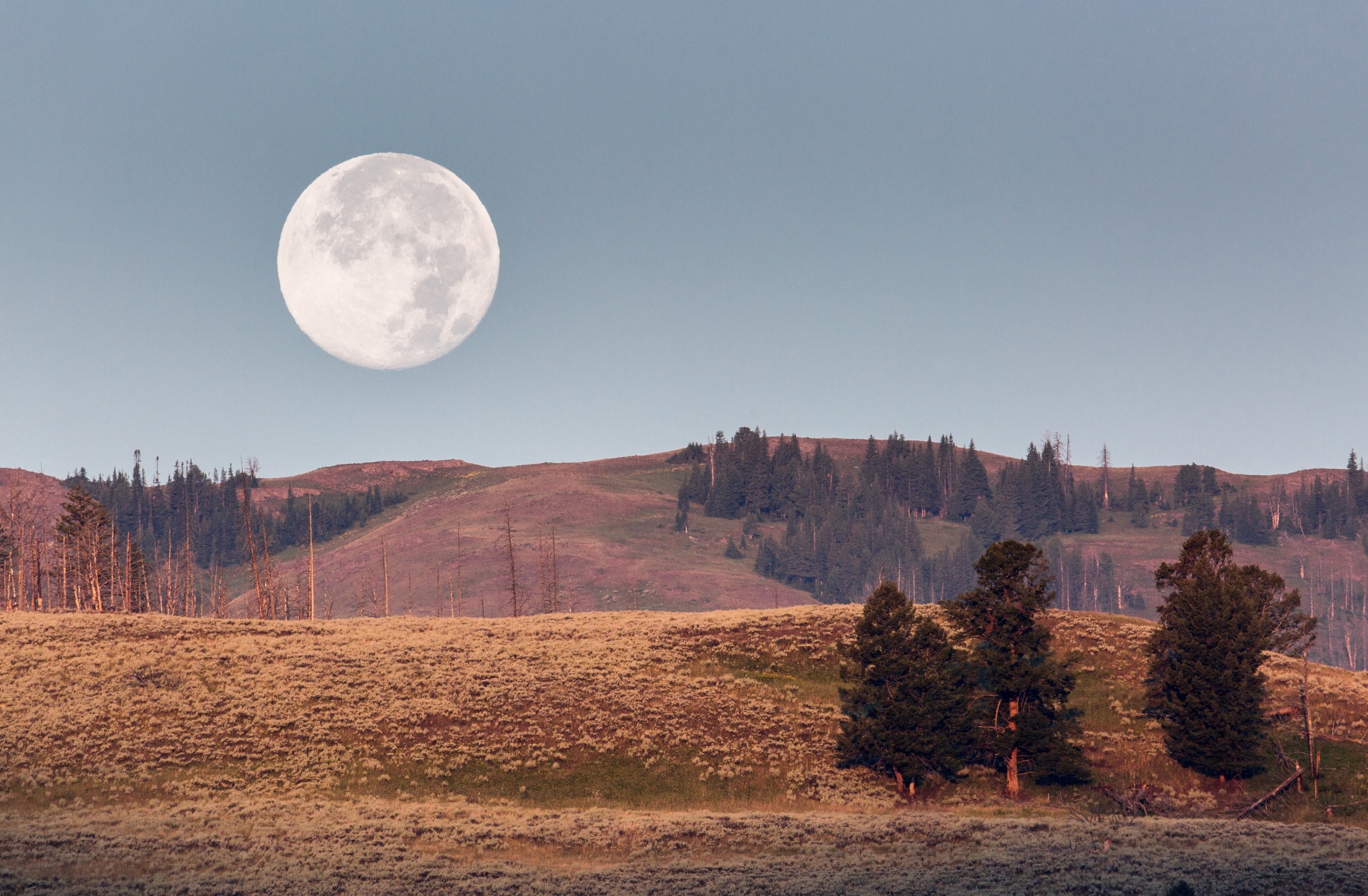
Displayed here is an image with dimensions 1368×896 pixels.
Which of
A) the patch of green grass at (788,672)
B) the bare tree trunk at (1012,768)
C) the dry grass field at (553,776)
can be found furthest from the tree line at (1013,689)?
the patch of green grass at (788,672)

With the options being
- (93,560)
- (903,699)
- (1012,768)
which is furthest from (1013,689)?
(93,560)

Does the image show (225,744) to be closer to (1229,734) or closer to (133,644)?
(133,644)

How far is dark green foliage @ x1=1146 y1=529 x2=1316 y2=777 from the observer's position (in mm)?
43906

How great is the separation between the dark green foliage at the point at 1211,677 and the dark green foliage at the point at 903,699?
953 cm

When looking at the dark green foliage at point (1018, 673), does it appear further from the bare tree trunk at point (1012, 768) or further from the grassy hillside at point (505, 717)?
the grassy hillside at point (505, 717)

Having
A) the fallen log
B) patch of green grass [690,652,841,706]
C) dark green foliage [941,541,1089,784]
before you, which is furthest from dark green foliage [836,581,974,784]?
the fallen log

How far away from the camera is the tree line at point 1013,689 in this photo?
4381 centimetres

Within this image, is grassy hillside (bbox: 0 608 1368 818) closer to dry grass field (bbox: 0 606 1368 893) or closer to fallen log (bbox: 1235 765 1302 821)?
dry grass field (bbox: 0 606 1368 893)

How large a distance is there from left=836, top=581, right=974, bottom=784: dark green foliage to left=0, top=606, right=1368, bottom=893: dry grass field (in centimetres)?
146

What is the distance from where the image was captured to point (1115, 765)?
152 feet

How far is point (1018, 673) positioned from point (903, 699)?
5.06 m

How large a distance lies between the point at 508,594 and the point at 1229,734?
152m

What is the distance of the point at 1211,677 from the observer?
1766 inches

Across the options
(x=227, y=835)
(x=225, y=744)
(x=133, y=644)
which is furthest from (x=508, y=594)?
(x=227, y=835)
